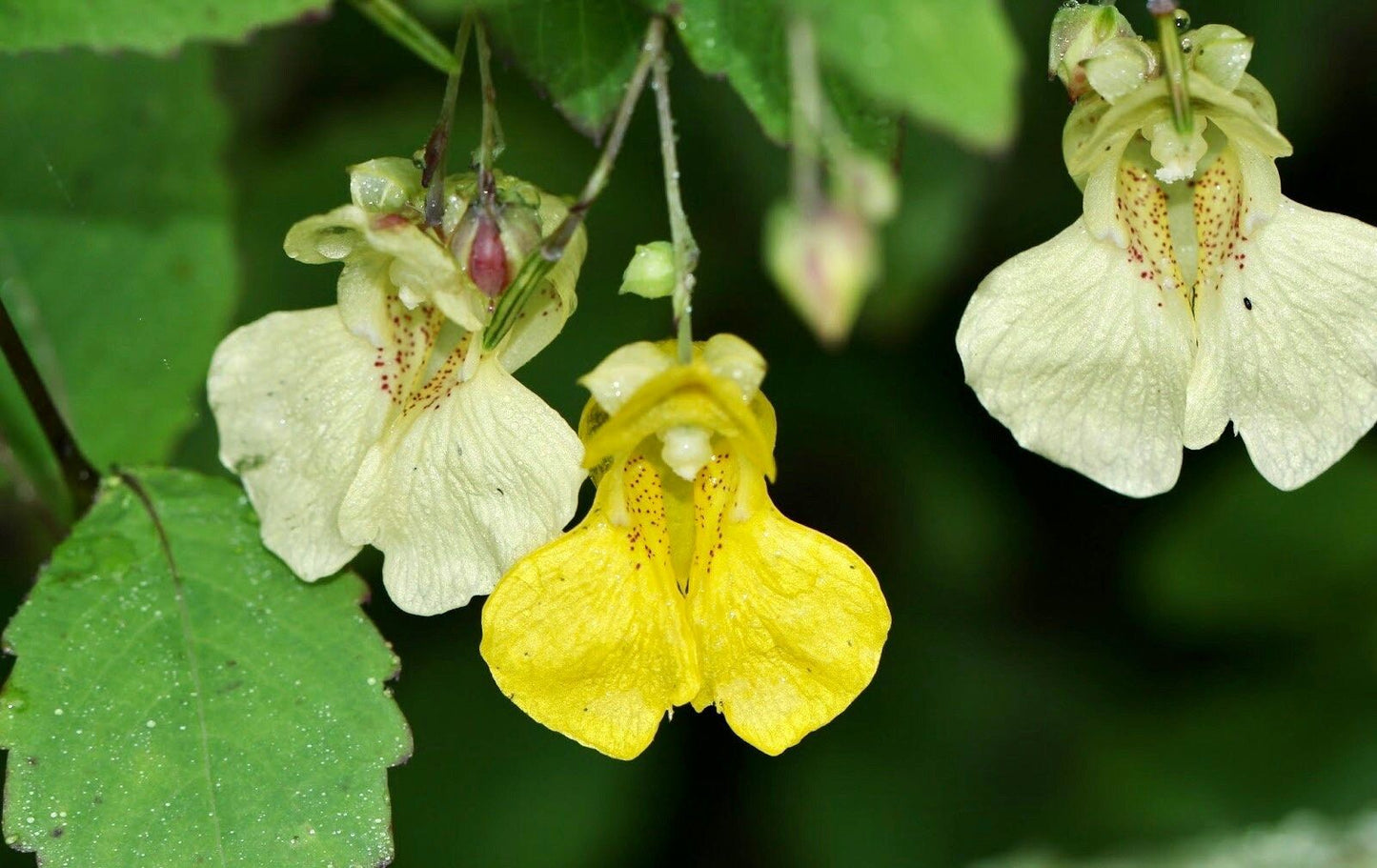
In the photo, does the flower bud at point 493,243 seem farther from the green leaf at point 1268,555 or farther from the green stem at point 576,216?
the green leaf at point 1268,555

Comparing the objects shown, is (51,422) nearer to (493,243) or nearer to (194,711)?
(194,711)

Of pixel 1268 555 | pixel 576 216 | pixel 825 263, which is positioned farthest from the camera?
pixel 1268 555

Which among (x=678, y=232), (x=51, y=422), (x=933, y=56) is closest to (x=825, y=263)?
(x=933, y=56)

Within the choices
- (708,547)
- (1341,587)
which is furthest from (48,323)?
(1341,587)

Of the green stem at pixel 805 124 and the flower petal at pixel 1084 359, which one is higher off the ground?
the green stem at pixel 805 124

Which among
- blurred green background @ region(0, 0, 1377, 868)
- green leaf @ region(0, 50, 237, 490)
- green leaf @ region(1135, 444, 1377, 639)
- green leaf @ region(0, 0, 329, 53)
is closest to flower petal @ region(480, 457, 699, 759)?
green leaf @ region(0, 0, 329, 53)

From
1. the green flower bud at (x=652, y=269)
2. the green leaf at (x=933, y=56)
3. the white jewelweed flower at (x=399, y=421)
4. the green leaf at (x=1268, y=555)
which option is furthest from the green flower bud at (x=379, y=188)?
the green leaf at (x=1268, y=555)

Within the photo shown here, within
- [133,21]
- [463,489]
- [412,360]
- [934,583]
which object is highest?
[133,21]
